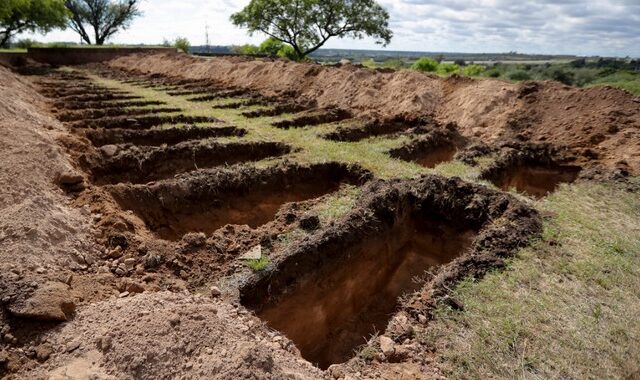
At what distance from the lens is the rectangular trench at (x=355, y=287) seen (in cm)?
547

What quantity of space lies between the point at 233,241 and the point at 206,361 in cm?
276

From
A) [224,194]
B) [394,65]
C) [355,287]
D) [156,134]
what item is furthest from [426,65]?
[355,287]

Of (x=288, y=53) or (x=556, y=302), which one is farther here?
(x=288, y=53)

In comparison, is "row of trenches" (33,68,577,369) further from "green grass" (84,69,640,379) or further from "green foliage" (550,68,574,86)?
"green foliage" (550,68,574,86)

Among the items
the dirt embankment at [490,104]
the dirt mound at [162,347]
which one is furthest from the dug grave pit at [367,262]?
the dirt embankment at [490,104]

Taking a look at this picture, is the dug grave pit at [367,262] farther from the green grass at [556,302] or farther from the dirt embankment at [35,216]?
the dirt embankment at [35,216]

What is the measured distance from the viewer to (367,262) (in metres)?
6.58

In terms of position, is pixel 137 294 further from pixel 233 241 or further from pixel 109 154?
pixel 109 154

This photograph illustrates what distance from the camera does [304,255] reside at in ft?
18.8

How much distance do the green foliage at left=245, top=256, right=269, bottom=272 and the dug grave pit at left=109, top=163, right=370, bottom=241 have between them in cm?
224

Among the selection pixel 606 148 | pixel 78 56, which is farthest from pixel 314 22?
pixel 606 148

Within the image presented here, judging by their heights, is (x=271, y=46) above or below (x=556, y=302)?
above

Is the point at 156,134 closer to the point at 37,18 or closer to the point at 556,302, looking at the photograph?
the point at 556,302

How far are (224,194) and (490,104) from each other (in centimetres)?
937
